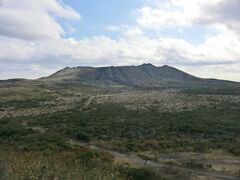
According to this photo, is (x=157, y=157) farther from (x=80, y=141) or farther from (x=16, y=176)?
(x=16, y=176)

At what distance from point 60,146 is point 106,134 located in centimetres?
955

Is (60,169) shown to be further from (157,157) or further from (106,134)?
(106,134)

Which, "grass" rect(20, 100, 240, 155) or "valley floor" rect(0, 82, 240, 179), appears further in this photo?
"grass" rect(20, 100, 240, 155)

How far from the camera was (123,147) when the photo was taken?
1153 inches

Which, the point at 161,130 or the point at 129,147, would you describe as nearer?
the point at 129,147

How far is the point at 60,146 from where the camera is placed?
27031 mm

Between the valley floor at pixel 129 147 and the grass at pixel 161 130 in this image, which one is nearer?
the valley floor at pixel 129 147

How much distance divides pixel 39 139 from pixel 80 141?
4.21m

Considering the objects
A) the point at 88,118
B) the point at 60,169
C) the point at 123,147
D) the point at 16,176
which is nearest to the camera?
the point at 16,176

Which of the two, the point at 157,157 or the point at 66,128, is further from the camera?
the point at 66,128

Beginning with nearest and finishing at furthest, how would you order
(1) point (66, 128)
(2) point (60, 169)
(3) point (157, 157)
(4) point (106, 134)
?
1. (2) point (60, 169)
2. (3) point (157, 157)
3. (4) point (106, 134)
4. (1) point (66, 128)

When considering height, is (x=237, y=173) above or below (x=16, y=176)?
below

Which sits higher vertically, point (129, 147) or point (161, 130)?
A: point (161, 130)

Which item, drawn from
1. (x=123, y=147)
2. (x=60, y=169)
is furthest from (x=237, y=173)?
(x=60, y=169)
